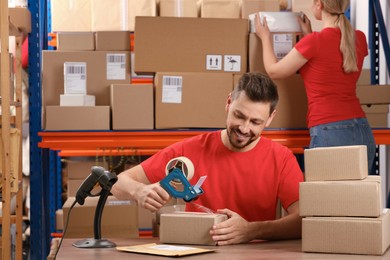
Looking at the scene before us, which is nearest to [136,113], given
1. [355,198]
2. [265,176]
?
[265,176]

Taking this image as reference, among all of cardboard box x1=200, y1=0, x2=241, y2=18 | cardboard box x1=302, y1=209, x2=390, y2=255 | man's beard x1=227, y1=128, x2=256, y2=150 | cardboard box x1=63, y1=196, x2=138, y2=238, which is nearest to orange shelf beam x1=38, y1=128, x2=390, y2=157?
cardboard box x1=63, y1=196, x2=138, y2=238

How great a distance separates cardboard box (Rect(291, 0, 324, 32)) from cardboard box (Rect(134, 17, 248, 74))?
1.24 feet

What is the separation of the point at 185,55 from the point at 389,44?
1.40m

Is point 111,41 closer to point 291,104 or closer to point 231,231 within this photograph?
point 291,104

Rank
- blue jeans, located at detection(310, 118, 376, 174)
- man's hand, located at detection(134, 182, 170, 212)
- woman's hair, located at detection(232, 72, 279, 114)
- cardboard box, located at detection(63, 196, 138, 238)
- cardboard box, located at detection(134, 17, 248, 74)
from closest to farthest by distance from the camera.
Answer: man's hand, located at detection(134, 182, 170, 212), woman's hair, located at detection(232, 72, 279, 114), blue jeans, located at detection(310, 118, 376, 174), cardboard box, located at detection(63, 196, 138, 238), cardboard box, located at detection(134, 17, 248, 74)

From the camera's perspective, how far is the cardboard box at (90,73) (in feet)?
12.4

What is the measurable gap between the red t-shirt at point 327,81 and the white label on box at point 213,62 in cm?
45

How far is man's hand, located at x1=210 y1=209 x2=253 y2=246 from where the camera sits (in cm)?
213

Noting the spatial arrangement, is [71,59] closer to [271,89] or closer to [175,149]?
[175,149]

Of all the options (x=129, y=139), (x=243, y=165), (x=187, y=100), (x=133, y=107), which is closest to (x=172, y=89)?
(x=187, y=100)

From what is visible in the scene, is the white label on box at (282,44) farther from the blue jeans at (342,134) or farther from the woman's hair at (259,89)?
the woman's hair at (259,89)

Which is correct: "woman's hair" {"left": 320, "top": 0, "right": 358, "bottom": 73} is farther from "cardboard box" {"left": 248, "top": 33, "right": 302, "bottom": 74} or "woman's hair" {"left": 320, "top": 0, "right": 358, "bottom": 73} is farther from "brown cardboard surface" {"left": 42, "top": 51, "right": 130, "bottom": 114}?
"brown cardboard surface" {"left": 42, "top": 51, "right": 130, "bottom": 114}

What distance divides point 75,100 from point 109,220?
669 millimetres

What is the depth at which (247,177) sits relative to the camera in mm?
2703
